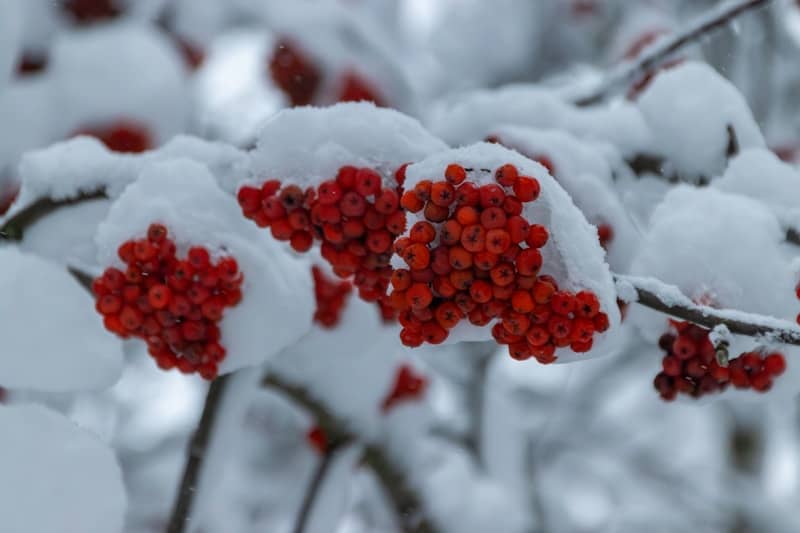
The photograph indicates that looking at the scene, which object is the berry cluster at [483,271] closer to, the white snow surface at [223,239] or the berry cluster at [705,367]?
the berry cluster at [705,367]

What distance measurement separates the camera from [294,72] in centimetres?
442

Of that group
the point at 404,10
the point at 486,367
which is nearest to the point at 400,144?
the point at 486,367

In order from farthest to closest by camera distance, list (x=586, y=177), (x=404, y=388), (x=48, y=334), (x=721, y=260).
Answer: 1. (x=404, y=388)
2. (x=586, y=177)
3. (x=48, y=334)
4. (x=721, y=260)

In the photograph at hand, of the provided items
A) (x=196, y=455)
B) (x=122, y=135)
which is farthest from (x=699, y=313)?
(x=122, y=135)

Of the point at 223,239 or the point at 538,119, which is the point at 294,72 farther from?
the point at 223,239

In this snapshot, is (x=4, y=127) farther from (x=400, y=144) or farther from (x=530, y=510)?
(x=530, y=510)

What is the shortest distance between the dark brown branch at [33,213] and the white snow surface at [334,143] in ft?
1.28

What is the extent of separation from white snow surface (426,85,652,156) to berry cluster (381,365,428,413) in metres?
1.02

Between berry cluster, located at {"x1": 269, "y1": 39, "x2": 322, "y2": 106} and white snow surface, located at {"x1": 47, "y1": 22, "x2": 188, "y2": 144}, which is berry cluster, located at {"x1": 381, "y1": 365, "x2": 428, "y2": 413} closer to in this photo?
→ white snow surface, located at {"x1": 47, "y1": 22, "x2": 188, "y2": 144}

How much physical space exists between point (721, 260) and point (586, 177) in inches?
13.9

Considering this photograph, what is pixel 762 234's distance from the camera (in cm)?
163

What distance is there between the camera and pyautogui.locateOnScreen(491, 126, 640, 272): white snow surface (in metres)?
1.80

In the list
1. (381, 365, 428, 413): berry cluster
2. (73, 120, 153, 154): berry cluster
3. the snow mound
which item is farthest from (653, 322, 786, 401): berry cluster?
(73, 120, 153, 154): berry cluster

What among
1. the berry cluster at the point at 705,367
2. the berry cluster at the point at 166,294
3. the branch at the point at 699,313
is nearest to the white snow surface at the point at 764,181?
the berry cluster at the point at 705,367
